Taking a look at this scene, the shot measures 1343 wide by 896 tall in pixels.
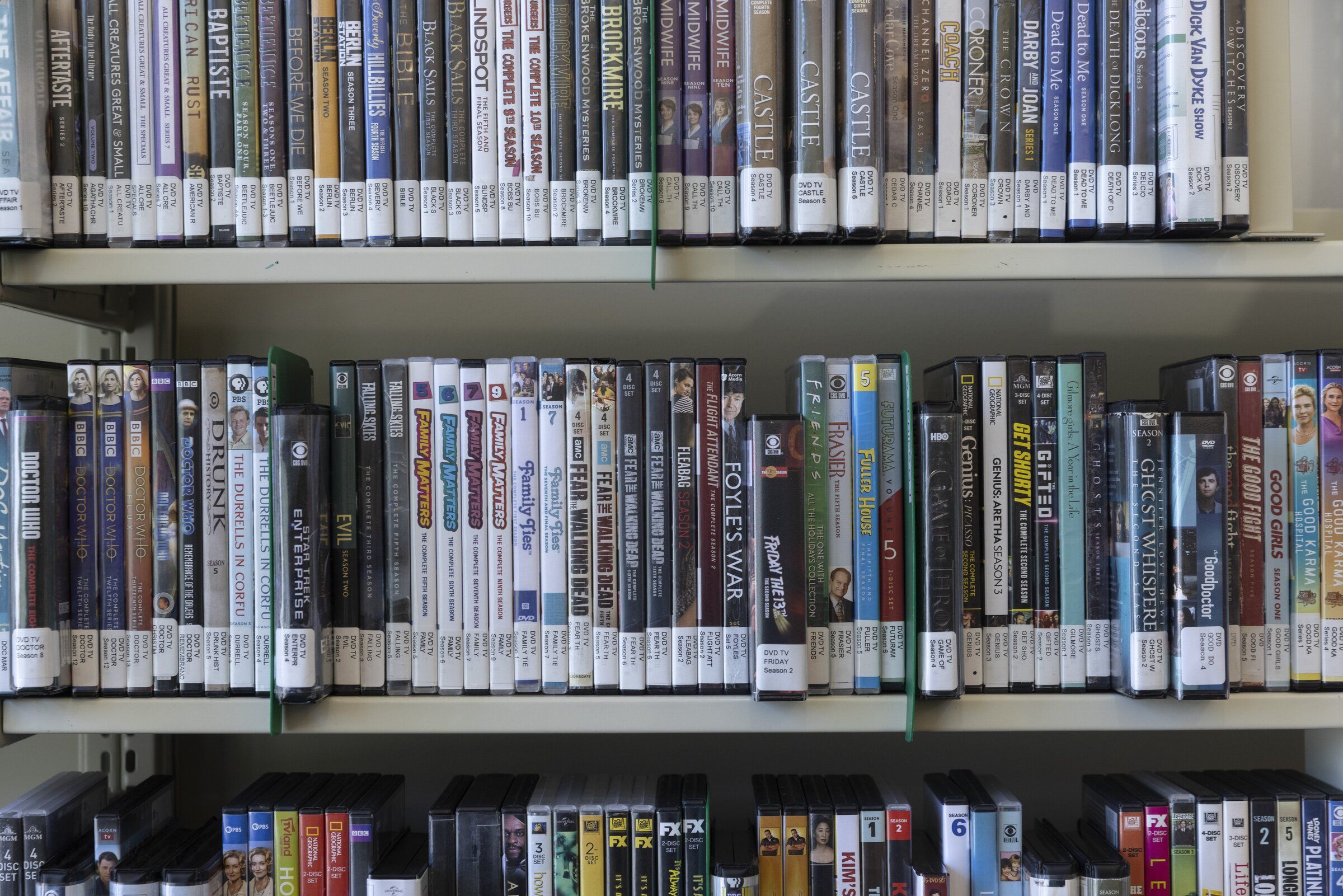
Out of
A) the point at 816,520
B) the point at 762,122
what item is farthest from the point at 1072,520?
the point at 762,122

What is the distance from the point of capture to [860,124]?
2.54 feet

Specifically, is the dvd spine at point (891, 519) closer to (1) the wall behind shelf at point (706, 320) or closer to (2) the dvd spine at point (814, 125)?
(2) the dvd spine at point (814, 125)

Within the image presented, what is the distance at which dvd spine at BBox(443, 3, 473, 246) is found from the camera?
81cm

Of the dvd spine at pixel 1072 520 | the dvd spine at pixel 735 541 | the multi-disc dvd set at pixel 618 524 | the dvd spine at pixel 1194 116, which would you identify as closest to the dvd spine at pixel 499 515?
the multi-disc dvd set at pixel 618 524

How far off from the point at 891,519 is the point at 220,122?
733 mm

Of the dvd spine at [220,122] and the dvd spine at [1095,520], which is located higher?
the dvd spine at [220,122]

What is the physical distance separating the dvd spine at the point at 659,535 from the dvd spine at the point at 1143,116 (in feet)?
1.51

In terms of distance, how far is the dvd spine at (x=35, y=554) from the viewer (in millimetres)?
782

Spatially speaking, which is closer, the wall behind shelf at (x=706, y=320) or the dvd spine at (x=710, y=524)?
the dvd spine at (x=710, y=524)

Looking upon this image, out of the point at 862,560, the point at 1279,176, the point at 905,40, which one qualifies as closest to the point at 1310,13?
the point at 1279,176

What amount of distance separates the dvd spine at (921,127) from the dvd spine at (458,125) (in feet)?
1.36

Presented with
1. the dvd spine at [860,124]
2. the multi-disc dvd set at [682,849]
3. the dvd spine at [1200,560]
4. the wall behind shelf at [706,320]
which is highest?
the dvd spine at [860,124]

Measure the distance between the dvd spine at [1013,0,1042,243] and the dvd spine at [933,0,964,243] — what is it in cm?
6

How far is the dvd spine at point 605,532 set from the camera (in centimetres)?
81
